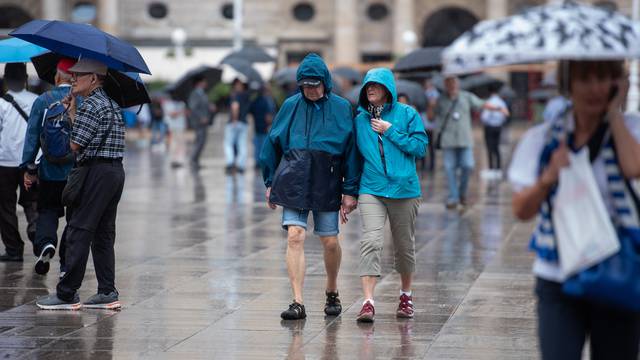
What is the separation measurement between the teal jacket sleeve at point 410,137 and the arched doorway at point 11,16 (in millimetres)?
58383

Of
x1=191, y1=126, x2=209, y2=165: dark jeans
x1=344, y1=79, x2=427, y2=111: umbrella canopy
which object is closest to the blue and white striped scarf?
x1=344, y1=79, x2=427, y2=111: umbrella canopy

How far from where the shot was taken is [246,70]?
93.6 ft

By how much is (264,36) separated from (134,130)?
1387cm

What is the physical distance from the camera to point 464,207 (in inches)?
748

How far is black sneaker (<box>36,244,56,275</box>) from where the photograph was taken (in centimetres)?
1123

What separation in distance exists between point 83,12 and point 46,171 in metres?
56.9

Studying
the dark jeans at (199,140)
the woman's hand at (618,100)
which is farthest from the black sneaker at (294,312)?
the dark jeans at (199,140)

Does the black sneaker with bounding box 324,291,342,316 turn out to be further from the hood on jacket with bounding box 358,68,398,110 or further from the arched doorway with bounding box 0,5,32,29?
the arched doorway with bounding box 0,5,32,29

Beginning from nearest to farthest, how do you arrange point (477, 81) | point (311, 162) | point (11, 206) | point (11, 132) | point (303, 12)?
point (311, 162)
point (11, 132)
point (11, 206)
point (477, 81)
point (303, 12)

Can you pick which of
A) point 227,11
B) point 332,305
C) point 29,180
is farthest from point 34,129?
point 227,11

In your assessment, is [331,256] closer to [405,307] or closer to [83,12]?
[405,307]

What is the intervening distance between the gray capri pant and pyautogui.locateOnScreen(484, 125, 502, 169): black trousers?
1697 centimetres

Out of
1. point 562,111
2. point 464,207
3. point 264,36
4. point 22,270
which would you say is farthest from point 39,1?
point 562,111

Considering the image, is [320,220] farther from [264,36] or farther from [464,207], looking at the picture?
[264,36]
